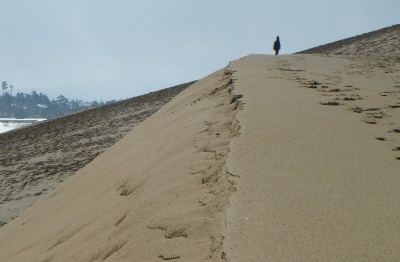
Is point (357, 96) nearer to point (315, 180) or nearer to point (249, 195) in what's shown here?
point (315, 180)

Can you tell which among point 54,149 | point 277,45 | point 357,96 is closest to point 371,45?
point 277,45

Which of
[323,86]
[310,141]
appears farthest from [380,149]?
[323,86]

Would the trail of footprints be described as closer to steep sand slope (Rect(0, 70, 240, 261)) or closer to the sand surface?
the sand surface

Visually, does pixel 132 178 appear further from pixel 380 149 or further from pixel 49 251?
pixel 380 149

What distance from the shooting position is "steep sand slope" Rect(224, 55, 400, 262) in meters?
1.38

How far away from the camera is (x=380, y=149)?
252cm

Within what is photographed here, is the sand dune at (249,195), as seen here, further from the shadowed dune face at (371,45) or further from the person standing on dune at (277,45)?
the shadowed dune face at (371,45)

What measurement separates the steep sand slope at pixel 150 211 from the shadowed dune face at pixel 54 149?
7.76 ft

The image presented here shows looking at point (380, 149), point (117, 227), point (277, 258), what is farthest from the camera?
point (380, 149)

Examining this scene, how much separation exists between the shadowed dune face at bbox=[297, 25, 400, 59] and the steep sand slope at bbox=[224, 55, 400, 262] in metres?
9.95

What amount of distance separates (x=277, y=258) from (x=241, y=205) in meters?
0.41

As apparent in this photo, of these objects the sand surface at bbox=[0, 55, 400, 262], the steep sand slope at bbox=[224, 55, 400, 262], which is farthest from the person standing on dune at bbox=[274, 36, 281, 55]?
the steep sand slope at bbox=[224, 55, 400, 262]

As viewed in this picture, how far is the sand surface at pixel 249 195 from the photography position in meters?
1.45

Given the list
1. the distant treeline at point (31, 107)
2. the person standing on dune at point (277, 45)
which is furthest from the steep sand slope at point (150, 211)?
the distant treeline at point (31, 107)
